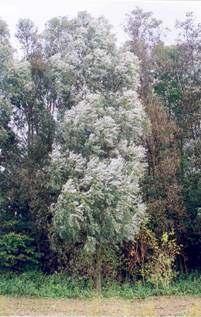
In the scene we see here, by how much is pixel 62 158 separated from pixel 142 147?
133 inches

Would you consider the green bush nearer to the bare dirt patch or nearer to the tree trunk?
the bare dirt patch

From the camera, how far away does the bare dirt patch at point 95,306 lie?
20.5 meters

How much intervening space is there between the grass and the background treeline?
0.54 meters

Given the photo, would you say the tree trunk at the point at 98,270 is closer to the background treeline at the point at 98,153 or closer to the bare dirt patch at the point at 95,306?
the background treeline at the point at 98,153


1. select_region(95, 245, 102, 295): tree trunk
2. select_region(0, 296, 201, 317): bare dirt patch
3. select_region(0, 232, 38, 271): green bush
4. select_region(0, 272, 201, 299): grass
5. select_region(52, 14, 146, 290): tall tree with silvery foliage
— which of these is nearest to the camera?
select_region(0, 296, 201, 317): bare dirt patch

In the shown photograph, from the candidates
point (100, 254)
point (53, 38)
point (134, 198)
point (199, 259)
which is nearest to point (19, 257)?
point (100, 254)

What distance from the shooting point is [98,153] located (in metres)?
25.9

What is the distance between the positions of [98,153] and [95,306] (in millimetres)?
6897

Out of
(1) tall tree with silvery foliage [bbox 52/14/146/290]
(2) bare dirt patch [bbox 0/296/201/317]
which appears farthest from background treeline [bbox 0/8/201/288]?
(2) bare dirt patch [bbox 0/296/201/317]

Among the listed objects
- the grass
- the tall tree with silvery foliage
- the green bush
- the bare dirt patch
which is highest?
the tall tree with silvery foliage

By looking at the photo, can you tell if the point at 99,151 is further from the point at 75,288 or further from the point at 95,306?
the point at 95,306

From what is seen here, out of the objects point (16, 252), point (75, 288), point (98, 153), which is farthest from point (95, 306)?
point (16, 252)

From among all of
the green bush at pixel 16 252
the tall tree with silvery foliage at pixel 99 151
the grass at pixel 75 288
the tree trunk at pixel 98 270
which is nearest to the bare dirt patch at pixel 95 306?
the grass at pixel 75 288

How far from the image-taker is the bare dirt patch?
20.5 metres
